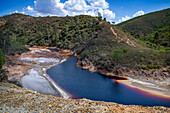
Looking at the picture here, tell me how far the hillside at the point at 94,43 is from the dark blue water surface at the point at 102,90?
933 cm

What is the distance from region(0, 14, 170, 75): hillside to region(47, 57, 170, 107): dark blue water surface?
933 centimetres

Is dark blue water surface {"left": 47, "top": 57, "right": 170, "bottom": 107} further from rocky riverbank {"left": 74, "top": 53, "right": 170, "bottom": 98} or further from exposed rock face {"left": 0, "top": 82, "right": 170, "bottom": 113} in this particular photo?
exposed rock face {"left": 0, "top": 82, "right": 170, "bottom": 113}

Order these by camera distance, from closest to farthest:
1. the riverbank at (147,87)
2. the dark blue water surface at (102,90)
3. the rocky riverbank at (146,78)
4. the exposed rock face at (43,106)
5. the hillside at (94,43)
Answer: the exposed rock face at (43,106) < the dark blue water surface at (102,90) < the riverbank at (147,87) < the rocky riverbank at (146,78) < the hillside at (94,43)

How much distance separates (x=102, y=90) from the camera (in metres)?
34.3

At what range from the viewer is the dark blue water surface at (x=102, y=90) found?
29609 millimetres

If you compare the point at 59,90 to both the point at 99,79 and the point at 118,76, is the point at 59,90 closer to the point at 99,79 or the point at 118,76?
the point at 99,79

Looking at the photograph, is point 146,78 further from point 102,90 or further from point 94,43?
point 94,43

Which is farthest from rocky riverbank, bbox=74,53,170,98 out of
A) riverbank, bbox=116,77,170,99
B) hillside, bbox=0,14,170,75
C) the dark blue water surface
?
the dark blue water surface

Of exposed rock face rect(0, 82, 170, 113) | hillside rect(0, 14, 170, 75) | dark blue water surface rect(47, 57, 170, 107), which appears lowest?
dark blue water surface rect(47, 57, 170, 107)

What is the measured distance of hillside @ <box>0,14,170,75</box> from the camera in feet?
164

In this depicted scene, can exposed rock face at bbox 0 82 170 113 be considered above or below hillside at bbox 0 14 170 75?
below

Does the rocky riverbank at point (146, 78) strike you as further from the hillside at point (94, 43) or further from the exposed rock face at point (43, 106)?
the exposed rock face at point (43, 106)

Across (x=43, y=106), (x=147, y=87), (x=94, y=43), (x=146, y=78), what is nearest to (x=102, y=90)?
(x=147, y=87)

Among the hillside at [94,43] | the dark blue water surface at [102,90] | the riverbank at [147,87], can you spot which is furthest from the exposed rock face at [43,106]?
the hillside at [94,43]
